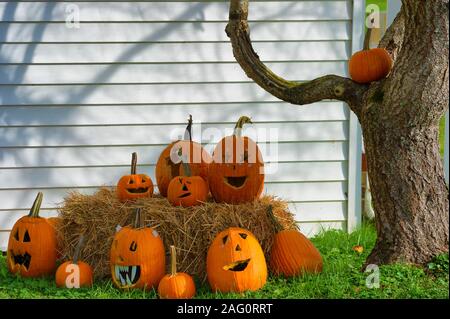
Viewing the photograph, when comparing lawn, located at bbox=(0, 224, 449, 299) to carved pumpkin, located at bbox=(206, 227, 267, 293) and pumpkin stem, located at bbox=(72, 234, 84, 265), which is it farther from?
pumpkin stem, located at bbox=(72, 234, 84, 265)

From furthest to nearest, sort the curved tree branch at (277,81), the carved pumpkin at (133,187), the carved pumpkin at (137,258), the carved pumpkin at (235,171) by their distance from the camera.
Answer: the carved pumpkin at (133,187), the carved pumpkin at (235,171), the curved tree branch at (277,81), the carved pumpkin at (137,258)

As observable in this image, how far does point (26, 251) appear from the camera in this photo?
15.3ft

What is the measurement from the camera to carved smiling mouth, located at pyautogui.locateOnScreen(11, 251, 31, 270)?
184 inches

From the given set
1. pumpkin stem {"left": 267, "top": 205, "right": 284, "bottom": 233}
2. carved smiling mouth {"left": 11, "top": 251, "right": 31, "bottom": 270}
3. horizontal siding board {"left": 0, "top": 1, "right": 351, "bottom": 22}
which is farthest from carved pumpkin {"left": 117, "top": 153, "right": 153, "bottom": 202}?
horizontal siding board {"left": 0, "top": 1, "right": 351, "bottom": 22}

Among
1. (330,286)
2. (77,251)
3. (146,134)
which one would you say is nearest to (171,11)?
(146,134)

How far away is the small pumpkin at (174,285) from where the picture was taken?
4070 mm

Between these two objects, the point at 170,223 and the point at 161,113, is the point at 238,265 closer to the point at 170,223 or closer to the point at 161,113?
the point at 170,223

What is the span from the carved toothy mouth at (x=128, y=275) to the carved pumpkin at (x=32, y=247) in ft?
2.21

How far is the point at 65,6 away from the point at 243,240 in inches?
100.0

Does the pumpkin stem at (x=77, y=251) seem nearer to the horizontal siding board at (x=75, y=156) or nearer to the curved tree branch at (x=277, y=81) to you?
the horizontal siding board at (x=75, y=156)

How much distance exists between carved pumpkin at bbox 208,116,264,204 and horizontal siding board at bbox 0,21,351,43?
1383 millimetres

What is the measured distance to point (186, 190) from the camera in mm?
4547

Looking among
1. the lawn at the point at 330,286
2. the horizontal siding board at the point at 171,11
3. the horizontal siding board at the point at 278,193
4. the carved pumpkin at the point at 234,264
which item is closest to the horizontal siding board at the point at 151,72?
the horizontal siding board at the point at 171,11

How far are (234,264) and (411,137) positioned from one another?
4.14 ft
